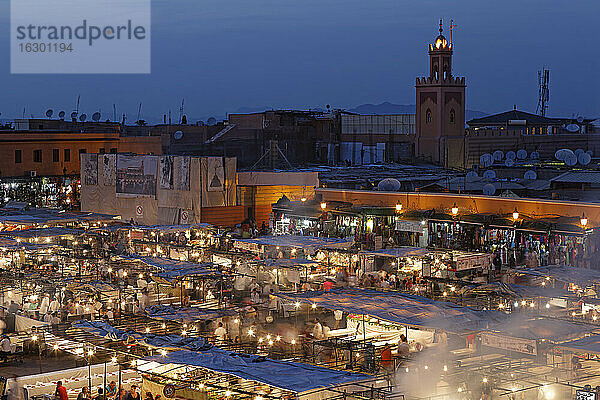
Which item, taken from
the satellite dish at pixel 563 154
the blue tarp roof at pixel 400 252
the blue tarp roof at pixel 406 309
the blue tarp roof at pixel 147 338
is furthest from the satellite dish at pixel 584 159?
the blue tarp roof at pixel 147 338

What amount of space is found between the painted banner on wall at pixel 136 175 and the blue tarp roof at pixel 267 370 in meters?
23.2

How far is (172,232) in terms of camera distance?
28.9 metres

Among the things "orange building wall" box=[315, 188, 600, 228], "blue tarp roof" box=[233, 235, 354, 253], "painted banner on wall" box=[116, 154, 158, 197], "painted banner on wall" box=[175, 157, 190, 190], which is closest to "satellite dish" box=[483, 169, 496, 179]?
"orange building wall" box=[315, 188, 600, 228]

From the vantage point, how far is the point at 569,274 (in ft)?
66.5

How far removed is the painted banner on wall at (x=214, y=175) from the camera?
116ft

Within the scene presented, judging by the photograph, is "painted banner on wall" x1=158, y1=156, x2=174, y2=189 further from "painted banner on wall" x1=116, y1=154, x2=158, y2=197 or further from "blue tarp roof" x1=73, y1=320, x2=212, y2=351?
"blue tarp roof" x1=73, y1=320, x2=212, y2=351

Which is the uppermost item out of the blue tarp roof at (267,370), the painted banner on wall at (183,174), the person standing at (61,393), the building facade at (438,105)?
the building facade at (438,105)

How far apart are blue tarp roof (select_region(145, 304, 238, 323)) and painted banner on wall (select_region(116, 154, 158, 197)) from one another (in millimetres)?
18769

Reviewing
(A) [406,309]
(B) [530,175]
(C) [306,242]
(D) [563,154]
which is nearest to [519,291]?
(A) [406,309]

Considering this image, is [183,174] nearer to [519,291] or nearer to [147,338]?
[519,291]

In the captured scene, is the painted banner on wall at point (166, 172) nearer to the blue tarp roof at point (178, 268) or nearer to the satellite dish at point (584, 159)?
the blue tarp roof at point (178, 268)

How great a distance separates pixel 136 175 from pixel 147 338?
22.7m

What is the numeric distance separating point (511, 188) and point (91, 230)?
14978 millimetres

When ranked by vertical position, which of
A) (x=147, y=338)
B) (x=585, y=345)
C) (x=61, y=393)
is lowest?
(x=61, y=393)
